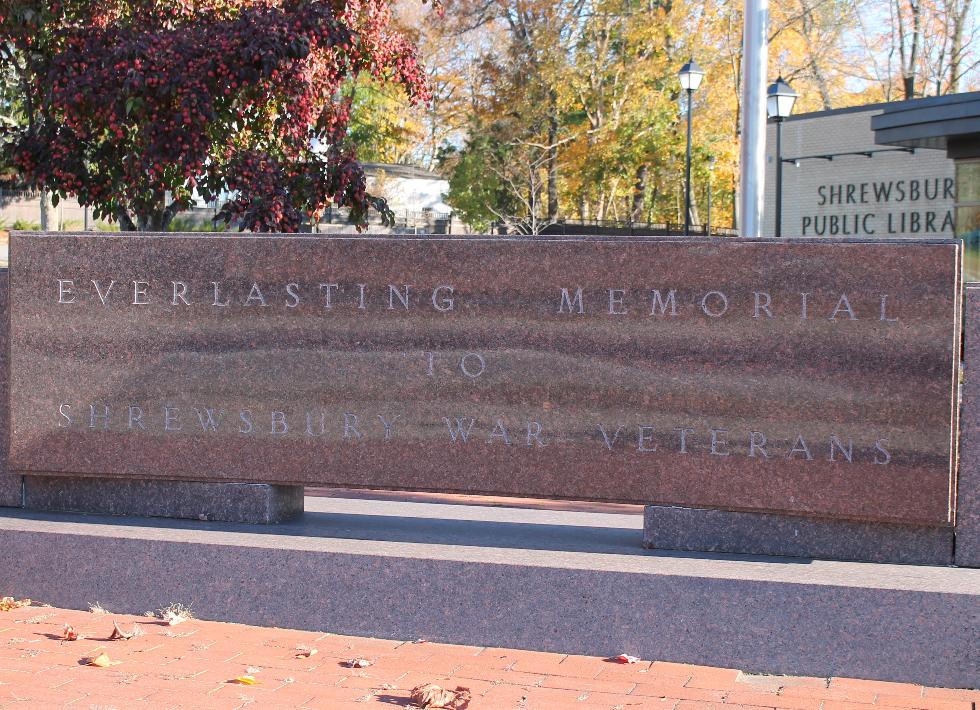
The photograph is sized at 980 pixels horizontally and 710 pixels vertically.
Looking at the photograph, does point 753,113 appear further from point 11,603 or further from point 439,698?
point 439,698

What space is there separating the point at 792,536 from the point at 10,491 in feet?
11.7

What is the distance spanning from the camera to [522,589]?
445cm

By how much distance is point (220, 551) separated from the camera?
4781 mm

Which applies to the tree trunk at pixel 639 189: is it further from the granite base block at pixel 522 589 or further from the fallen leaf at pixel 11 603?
the fallen leaf at pixel 11 603

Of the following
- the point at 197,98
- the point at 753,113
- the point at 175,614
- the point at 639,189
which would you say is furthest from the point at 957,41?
the point at 175,614

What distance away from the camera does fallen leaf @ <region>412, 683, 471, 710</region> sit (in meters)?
3.75

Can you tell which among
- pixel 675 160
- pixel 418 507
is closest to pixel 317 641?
pixel 418 507

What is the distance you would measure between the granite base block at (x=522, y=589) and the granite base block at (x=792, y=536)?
79 mm

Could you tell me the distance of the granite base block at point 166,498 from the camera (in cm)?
514

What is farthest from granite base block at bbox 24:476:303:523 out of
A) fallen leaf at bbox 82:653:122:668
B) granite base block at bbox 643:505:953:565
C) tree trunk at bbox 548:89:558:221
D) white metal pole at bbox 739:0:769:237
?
tree trunk at bbox 548:89:558:221

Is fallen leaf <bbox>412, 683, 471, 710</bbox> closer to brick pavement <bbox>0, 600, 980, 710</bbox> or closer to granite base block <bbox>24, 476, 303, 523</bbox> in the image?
brick pavement <bbox>0, 600, 980, 710</bbox>

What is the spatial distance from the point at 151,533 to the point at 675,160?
37142mm

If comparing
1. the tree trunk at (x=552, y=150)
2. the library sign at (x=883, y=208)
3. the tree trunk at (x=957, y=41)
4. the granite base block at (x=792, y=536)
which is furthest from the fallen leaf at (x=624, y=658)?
the tree trunk at (x=957, y=41)

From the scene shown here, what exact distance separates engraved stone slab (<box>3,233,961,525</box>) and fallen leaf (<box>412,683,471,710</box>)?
1.06m
